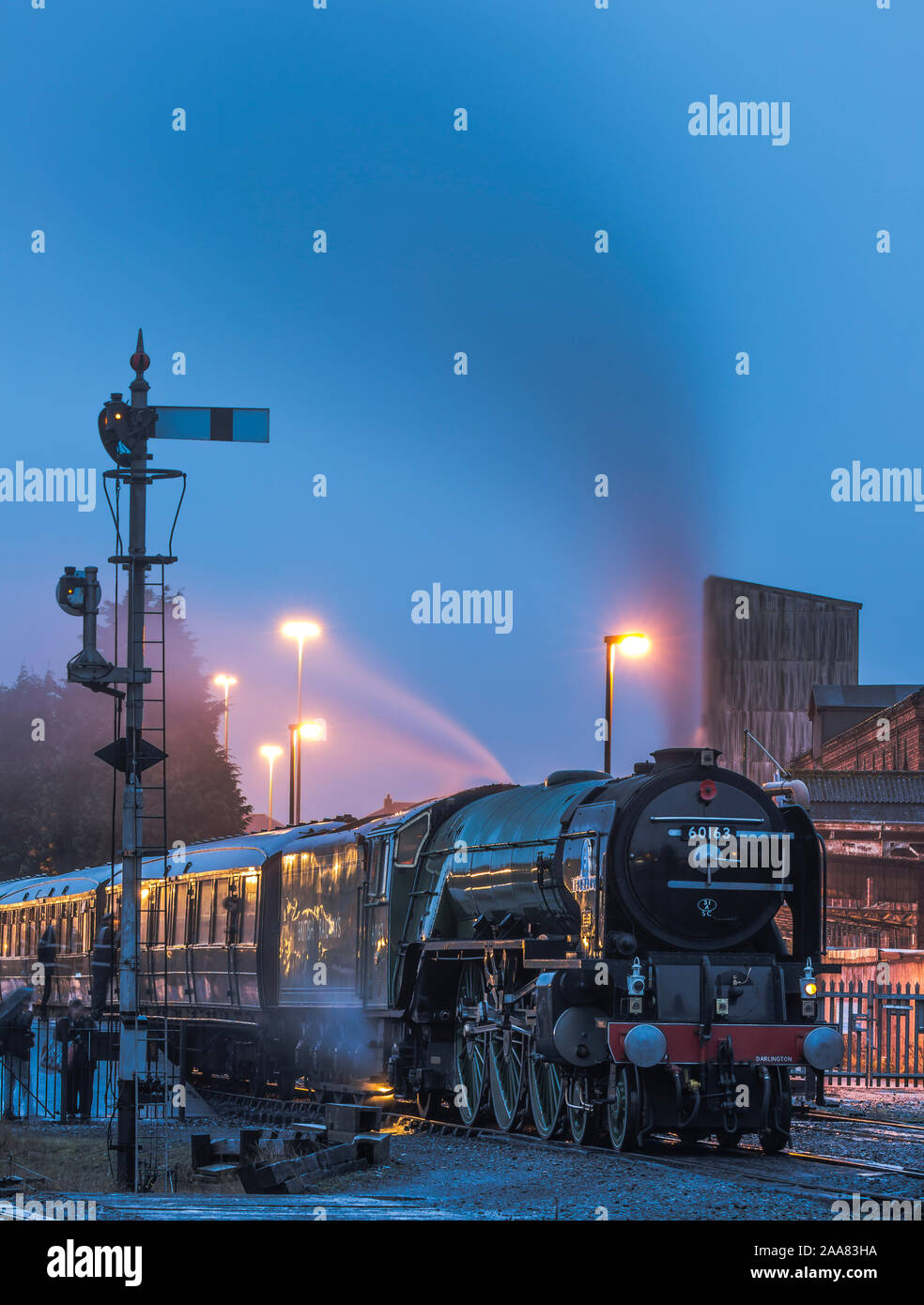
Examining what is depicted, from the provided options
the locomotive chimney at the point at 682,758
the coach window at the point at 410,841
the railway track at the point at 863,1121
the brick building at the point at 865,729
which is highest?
the brick building at the point at 865,729

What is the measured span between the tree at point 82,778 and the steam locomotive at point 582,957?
4043 cm

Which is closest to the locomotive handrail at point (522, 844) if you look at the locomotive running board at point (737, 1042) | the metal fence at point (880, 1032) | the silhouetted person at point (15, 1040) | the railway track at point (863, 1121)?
the locomotive running board at point (737, 1042)

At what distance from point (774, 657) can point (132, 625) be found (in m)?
47.8

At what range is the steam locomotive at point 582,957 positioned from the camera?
1436 cm

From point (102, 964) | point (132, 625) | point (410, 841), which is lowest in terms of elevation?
point (102, 964)

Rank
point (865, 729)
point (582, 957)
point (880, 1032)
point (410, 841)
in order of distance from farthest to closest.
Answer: point (865, 729)
point (880, 1032)
point (410, 841)
point (582, 957)

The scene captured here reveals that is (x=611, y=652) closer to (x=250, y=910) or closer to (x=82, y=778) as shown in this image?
(x=250, y=910)

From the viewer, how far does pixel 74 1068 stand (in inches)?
794

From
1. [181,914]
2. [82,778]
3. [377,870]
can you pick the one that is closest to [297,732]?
[181,914]

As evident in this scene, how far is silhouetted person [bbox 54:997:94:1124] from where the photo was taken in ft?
65.5

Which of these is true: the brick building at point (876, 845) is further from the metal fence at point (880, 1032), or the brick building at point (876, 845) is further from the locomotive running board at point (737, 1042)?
the locomotive running board at point (737, 1042)

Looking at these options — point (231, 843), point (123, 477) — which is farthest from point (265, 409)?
point (231, 843)

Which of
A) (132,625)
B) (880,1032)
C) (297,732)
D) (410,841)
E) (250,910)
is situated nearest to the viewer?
(132,625)
